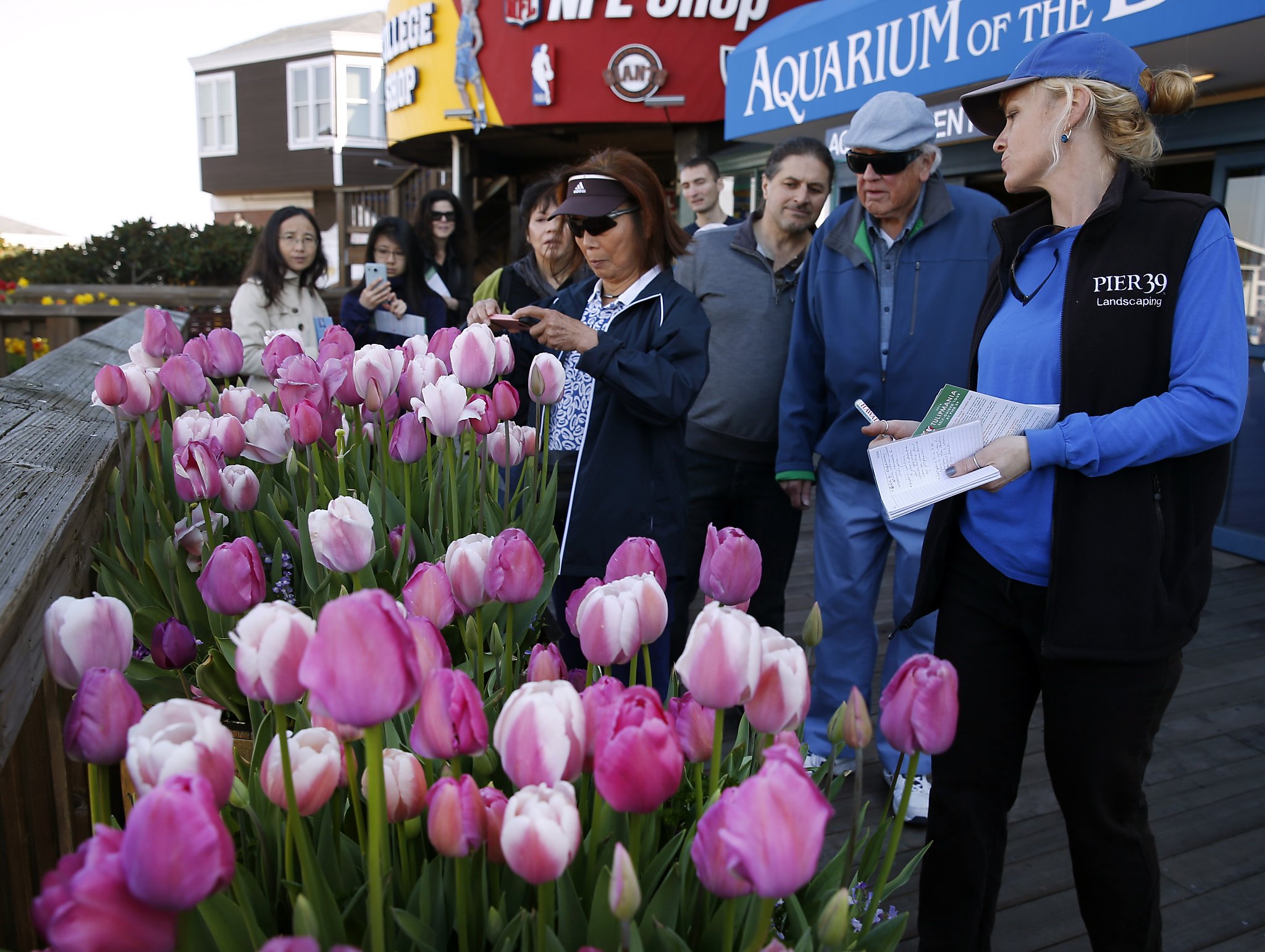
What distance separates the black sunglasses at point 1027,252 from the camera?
5.68ft

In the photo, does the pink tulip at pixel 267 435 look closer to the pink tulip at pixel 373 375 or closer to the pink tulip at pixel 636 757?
the pink tulip at pixel 373 375

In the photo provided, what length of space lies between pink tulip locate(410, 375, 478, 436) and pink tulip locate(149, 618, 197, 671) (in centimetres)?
49

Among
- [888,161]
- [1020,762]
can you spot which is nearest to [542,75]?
[888,161]

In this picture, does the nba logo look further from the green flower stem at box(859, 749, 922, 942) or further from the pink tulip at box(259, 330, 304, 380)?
the green flower stem at box(859, 749, 922, 942)

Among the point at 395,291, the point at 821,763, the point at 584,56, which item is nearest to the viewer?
the point at 821,763

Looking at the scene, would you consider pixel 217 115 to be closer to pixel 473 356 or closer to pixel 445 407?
pixel 473 356

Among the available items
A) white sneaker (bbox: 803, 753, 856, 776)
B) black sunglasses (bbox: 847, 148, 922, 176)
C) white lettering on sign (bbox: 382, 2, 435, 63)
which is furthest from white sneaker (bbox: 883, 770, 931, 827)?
white lettering on sign (bbox: 382, 2, 435, 63)

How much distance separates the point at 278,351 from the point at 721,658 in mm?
1354

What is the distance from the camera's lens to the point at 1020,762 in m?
1.88

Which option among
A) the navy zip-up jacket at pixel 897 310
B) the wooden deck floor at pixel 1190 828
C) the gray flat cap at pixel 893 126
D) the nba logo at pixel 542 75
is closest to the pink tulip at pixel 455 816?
the wooden deck floor at pixel 1190 828

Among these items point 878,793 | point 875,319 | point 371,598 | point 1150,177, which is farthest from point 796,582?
point 371,598

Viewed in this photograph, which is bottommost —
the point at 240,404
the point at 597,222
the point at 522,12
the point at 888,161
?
the point at 240,404

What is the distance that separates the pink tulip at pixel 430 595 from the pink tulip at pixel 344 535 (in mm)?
113

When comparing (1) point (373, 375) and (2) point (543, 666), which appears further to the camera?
(1) point (373, 375)
